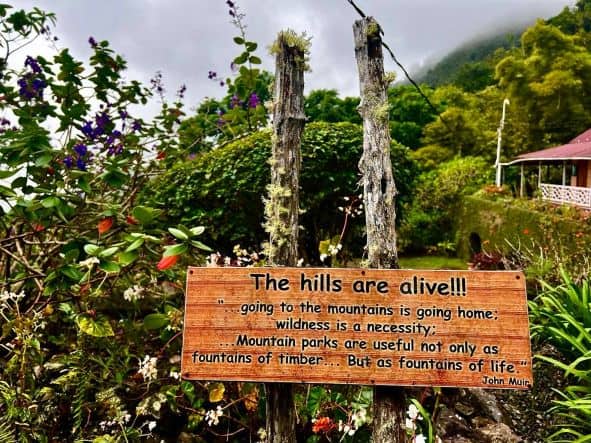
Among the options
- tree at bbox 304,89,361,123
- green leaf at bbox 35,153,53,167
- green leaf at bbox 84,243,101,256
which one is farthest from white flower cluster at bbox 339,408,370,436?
tree at bbox 304,89,361,123

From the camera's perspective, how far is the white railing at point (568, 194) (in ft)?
36.2

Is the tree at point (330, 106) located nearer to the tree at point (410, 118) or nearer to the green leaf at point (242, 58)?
the tree at point (410, 118)

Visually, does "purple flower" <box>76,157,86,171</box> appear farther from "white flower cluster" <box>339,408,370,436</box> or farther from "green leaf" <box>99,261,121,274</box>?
"white flower cluster" <box>339,408,370,436</box>

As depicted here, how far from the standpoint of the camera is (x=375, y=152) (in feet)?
7.34

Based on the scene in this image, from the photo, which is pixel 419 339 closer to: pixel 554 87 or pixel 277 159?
pixel 277 159

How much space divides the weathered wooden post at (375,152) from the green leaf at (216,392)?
984 mm

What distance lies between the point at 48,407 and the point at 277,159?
1928mm

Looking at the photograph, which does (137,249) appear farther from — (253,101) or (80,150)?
(253,101)

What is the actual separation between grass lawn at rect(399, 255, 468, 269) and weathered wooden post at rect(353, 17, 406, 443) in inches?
362

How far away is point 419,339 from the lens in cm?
189

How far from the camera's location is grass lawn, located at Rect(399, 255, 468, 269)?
1147 cm

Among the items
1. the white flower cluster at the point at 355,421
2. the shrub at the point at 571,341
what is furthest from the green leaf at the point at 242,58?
the shrub at the point at 571,341

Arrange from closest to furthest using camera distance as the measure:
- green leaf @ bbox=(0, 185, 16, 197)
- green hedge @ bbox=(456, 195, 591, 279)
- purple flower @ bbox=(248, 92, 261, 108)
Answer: green leaf @ bbox=(0, 185, 16, 197), purple flower @ bbox=(248, 92, 261, 108), green hedge @ bbox=(456, 195, 591, 279)

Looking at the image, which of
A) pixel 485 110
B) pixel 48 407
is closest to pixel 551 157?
pixel 485 110
